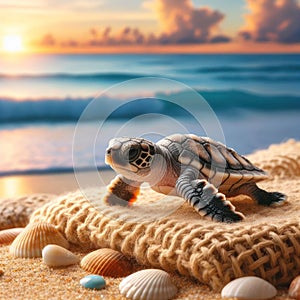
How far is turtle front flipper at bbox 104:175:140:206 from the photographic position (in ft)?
5.67

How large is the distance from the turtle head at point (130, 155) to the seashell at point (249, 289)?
1.49ft

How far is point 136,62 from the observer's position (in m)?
4.06

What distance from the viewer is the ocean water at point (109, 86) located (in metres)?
3.84

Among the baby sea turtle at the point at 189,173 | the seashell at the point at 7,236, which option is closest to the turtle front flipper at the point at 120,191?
the baby sea turtle at the point at 189,173

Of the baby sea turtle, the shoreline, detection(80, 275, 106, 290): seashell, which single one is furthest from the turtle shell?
the shoreline

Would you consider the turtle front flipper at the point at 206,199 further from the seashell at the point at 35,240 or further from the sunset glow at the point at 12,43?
the sunset glow at the point at 12,43

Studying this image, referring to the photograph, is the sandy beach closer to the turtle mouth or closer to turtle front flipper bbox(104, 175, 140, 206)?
turtle front flipper bbox(104, 175, 140, 206)

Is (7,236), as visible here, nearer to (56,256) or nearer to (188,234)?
(56,256)

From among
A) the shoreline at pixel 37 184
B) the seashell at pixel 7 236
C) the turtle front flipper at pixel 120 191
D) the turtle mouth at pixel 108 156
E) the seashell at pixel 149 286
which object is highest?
the turtle mouth at pixel 108 156

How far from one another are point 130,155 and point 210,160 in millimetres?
247

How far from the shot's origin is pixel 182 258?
4.54 feet

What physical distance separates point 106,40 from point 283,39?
53.2 inches

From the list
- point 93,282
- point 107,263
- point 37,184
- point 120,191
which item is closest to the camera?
point 93,282

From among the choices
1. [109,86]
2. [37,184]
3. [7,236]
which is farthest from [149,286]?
[109,86]
